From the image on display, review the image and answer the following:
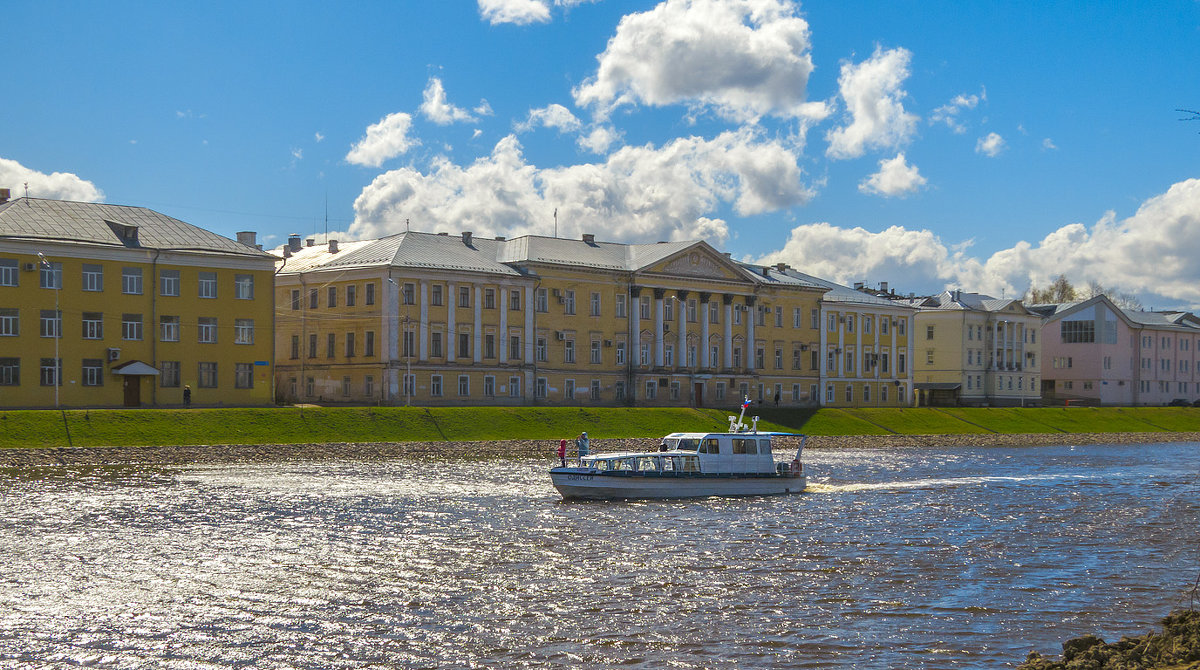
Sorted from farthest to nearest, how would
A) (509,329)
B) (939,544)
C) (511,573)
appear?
1. (509,329)
2. (939,544)
3. (511,573)

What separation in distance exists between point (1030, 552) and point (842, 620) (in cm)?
1275

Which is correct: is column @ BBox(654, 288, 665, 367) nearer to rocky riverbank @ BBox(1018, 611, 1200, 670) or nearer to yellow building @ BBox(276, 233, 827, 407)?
yellow building @ BBox(276, 233, 827, 407)

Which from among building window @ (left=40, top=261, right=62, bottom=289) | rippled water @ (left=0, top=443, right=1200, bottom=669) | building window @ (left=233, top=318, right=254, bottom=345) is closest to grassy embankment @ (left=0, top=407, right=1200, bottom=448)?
building window @ (left=233, top=318, right=254, bottom=345)

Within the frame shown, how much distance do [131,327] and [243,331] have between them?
7.44 meters

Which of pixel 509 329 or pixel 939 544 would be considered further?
pixel 509 329

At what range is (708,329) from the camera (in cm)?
10906

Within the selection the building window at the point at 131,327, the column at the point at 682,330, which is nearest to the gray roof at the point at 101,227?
the building window at the point at 131,327

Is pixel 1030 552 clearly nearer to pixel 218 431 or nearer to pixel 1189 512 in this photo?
pixel 1189 512

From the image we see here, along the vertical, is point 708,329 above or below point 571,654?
above

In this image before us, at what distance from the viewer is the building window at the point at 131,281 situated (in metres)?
76.4

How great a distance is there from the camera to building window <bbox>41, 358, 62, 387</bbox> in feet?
239

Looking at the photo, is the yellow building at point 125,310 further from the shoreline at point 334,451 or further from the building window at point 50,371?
the shoreline at point 334,451

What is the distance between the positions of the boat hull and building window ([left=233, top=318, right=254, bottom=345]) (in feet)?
131

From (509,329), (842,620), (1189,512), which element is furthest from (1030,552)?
(509,329)
